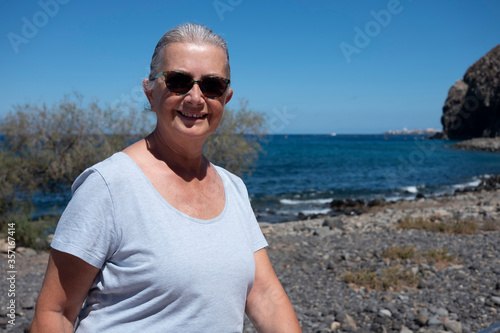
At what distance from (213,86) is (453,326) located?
5.09 metres

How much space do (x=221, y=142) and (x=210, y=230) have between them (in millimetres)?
14525

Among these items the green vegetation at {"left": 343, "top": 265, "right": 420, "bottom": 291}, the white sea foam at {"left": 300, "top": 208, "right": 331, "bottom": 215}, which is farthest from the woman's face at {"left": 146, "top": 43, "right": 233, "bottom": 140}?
the white sea foam at {"left": 300, "top": 208, "right": 331, "bottom": 215}

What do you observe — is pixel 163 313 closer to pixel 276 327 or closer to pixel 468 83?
pixel 276 327

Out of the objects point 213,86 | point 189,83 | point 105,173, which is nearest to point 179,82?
point 189,83

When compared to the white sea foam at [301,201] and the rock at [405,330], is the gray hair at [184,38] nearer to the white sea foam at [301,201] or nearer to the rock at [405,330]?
the rock at [405,330]

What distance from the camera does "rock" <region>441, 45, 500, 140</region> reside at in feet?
258

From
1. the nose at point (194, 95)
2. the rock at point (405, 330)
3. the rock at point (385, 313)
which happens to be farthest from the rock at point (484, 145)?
the nose at point (194, 95)

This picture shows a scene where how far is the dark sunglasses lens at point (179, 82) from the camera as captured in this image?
5.36 feet

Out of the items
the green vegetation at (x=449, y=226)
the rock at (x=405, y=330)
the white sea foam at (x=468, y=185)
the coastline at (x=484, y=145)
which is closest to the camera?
the rock at (x=405, y=330)

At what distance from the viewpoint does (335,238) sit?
12.0 m

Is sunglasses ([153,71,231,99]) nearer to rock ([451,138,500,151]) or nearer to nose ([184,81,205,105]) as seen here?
nose ([184,81,205,105])

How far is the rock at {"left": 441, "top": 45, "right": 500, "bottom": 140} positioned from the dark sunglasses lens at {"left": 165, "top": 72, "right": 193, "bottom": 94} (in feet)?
288

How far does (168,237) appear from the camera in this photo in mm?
1476

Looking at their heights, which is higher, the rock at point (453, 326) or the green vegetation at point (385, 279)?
the green vegetation at point (385, 279)
